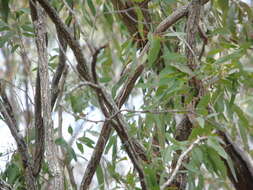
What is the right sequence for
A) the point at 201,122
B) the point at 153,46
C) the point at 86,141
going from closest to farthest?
1. the point at 201,122
2. the point at 153,46
3. the point at 86,141

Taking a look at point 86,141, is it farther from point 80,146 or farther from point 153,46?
point 153,46

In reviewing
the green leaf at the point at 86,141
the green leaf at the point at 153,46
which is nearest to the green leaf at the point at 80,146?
the green leaf at the point at 86,141

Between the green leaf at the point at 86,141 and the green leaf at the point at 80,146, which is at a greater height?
the green leaf at the point at 86,141

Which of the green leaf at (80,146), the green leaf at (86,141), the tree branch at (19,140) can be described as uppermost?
the green leaf at (86,141)

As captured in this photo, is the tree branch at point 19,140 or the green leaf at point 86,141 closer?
the tree branch at point 19,140

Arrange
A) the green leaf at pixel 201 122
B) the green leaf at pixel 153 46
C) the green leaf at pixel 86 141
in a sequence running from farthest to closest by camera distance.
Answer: the green leaf at pixel 86 141
the green leaf at pixel 153 46
the green leaf at pixel 201 122

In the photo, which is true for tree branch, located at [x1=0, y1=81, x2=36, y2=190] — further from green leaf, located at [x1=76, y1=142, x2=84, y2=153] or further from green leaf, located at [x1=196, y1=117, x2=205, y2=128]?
green leaf, located at [x1=196, y1=117, x2=205, y2=128]

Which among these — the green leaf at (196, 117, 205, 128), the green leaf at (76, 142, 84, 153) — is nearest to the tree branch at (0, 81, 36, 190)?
the green leaf at (76, 142, 84, 153)

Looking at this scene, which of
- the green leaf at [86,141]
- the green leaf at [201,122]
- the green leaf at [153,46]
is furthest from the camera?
the green leaf at [86,141]

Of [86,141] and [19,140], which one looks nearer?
[19,140]

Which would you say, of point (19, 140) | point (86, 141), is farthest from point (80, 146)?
point (19, 140)

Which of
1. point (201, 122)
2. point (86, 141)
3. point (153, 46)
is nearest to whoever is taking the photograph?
point (201, 122)

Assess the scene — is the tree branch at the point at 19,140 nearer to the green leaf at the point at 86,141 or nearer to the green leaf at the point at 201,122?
the green leaf at the point at 86,141

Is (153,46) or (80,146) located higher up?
(153,46)
